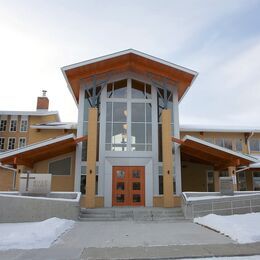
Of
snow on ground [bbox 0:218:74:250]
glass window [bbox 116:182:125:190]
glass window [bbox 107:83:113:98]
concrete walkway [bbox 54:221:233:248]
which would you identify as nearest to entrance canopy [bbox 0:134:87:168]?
glass window [bbox 116:182:125:190]

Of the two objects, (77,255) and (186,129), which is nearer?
(77,255)

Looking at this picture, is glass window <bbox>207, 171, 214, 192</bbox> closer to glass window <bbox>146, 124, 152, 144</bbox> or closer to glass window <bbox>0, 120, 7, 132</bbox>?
glass window <bbox>146, 124, 152, 144</bbox>

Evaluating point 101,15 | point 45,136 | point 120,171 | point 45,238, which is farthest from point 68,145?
point 45,238

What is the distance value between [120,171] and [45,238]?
9.35m

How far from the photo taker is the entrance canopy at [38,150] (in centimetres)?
1645

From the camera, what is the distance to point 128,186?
1795 centimetres

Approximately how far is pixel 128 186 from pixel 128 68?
25.7 ft

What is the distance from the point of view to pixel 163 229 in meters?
11.3

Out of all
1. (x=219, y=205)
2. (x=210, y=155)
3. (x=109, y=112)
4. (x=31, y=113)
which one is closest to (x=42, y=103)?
(x=31, y=113)

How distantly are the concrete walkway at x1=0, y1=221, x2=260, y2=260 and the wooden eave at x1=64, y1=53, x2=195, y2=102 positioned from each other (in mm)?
10852

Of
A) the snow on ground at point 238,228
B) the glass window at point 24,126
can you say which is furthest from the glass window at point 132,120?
the glass window at point 24,126

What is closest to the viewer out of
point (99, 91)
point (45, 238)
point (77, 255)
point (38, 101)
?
point (77, 255)

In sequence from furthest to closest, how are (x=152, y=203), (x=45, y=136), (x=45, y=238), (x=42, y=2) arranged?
(x=45, y=136), (x=152, y=203), (x=42, y=2), (x=45, y=238)

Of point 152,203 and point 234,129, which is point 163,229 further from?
point 234,129
